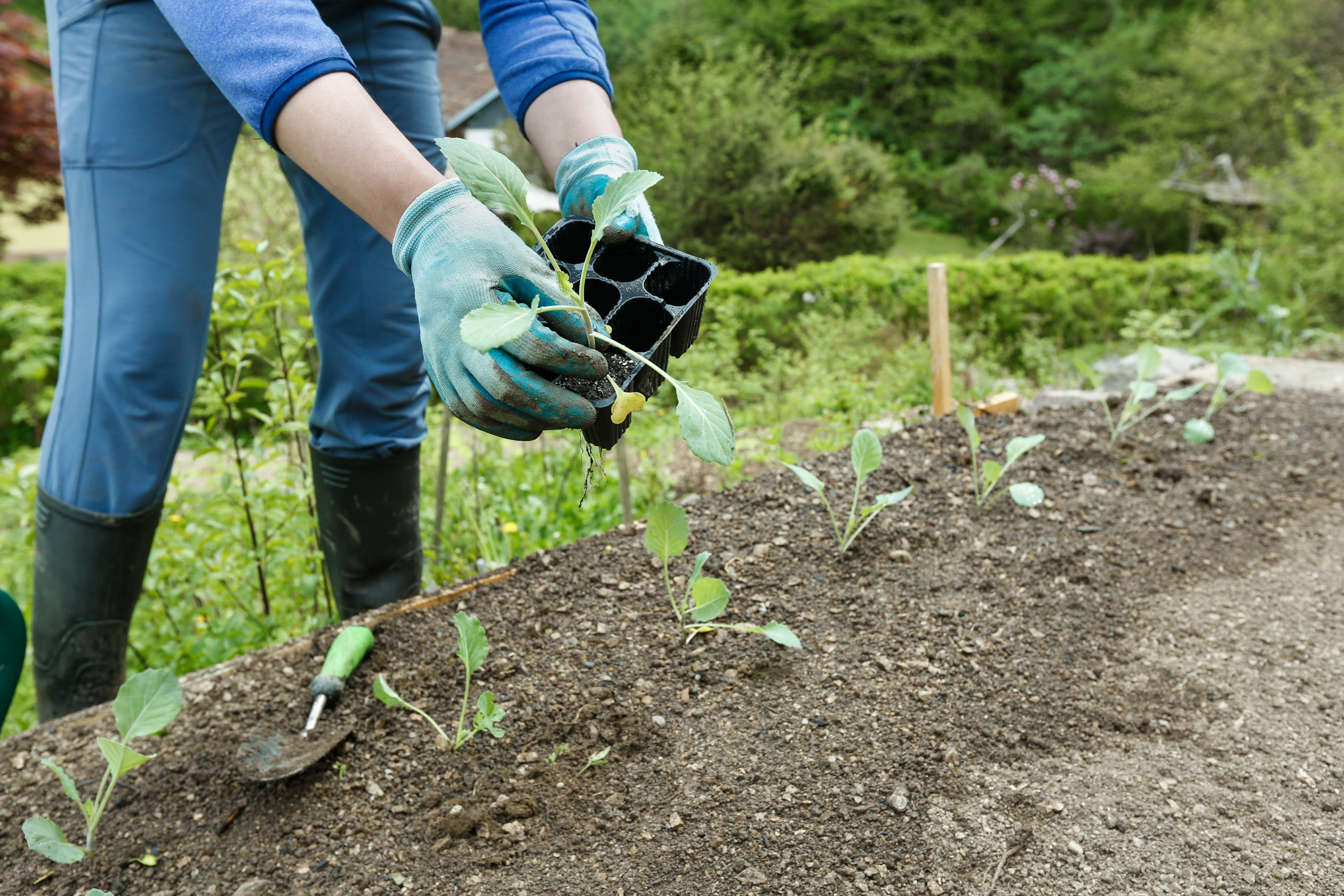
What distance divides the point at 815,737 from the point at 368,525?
112cm

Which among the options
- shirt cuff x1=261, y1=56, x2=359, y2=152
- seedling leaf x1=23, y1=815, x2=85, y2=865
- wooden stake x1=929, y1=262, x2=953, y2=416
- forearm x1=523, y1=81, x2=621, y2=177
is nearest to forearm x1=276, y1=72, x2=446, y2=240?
shirt cuff x1=261, y1=56, x2=359, y2=152

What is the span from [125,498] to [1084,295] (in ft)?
20.7

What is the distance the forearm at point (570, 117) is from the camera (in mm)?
1490

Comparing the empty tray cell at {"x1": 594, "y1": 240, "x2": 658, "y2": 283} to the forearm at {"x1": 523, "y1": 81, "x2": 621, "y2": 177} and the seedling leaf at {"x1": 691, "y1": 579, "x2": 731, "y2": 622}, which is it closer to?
the forearm at {"x1": 523, "y1": 81, "x2": 621, "y2": 177}

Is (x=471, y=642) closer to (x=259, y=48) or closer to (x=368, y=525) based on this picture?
(x=368, y=525)

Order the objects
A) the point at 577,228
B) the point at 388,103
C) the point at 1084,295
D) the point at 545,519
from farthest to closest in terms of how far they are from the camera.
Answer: the point at 1084,295 → the point at 545,519 → the point at 388,103 → the point at 577,228

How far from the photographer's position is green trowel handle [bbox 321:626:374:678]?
4.45ft

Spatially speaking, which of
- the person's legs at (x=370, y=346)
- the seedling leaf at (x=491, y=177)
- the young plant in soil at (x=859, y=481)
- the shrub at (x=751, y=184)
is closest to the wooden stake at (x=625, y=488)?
the person's legs at (x=370, y=346)

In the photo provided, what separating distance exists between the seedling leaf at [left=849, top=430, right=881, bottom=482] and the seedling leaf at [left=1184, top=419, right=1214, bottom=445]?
3.89ft

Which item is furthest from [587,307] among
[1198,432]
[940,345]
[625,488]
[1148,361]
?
[1198,432]

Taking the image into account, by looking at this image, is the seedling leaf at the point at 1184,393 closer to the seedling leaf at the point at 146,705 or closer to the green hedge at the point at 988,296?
the seedling leaf at the point at 146,705

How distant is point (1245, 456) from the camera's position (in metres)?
2.21

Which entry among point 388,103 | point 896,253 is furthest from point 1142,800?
point 896,253

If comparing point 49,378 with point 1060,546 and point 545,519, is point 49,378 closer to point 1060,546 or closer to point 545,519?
point 545,519
